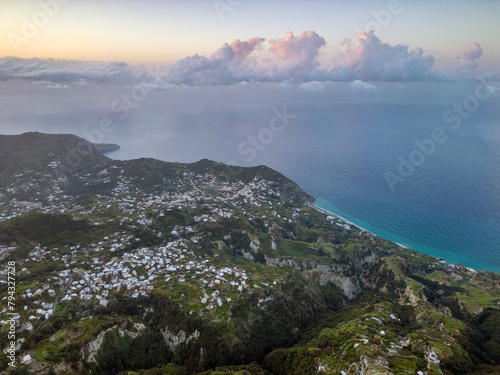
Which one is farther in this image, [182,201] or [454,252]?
[182,201]

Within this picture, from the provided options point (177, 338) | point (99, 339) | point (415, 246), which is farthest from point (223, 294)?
point (415, 246)

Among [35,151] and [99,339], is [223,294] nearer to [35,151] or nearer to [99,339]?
[99,339]

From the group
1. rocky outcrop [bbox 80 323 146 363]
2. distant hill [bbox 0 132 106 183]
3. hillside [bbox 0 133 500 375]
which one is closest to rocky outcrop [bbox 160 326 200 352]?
hillside [bbox 0 133 500 375]

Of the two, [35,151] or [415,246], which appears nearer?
[415,246]

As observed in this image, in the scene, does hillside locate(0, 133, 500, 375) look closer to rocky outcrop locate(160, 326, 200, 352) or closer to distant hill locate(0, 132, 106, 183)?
rocky outcrop locate(160, 326, 200, 352)

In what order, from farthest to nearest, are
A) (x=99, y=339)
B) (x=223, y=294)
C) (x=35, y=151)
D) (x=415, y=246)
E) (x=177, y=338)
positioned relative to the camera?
(x=35, y=151) < (x=415, y=246) < (x=223, y=294) < (x=177, y=338) < (x=99, y=339)

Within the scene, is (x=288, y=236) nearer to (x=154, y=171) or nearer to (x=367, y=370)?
(x=367, y=370)

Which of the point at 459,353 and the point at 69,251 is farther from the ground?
the point at 69,251

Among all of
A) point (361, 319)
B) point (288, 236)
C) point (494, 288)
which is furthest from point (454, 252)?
point (361, 319)

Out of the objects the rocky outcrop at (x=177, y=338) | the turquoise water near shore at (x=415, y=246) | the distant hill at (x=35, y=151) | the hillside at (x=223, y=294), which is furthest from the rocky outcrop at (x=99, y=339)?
the distant hill at (x=35, y=151)
